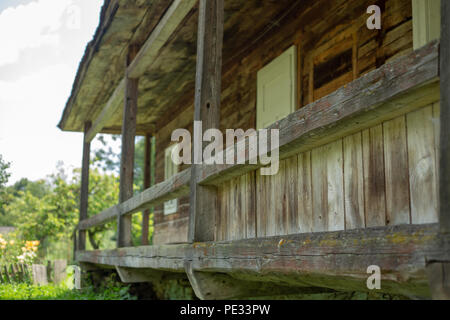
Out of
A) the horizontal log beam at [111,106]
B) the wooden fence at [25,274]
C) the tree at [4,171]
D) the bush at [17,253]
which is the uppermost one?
the horizontal log beam at [111,106]

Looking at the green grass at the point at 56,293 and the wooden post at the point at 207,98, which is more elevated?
the wooden post at the point at 207,98

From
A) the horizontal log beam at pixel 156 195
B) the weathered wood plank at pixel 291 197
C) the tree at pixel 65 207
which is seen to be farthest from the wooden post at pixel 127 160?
the tree at pixel 65 207

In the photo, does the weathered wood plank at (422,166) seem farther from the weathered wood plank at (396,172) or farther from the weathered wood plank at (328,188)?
the weathered wood plank at (328,188)

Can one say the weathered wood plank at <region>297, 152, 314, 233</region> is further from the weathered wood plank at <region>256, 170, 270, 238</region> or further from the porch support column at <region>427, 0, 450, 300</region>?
the porch support column at <region>427, 0, 450, 300</region>

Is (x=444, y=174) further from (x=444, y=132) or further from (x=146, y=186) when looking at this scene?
(x=146, y=186)

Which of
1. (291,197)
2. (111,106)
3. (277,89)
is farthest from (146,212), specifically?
(291,197)

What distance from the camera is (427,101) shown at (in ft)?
7.36

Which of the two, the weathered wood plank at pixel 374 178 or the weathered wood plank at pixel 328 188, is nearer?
the weathered wood plank at pixel 374 178

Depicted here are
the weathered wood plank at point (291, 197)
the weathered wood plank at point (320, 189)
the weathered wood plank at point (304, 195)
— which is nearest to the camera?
the weathered wood plank at point (320, 189)

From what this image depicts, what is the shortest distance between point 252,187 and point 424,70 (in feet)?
6.43

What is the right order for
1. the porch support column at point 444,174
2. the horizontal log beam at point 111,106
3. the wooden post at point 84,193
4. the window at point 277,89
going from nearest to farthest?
the porch support column at point 444,174 < the window at point 277,89 < the horizontal log beam at point 111,106 < the wooden post at point 84,193

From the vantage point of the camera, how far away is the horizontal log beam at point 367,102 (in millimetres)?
2133

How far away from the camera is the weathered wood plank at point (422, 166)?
2223mm

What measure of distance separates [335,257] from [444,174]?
80cm
